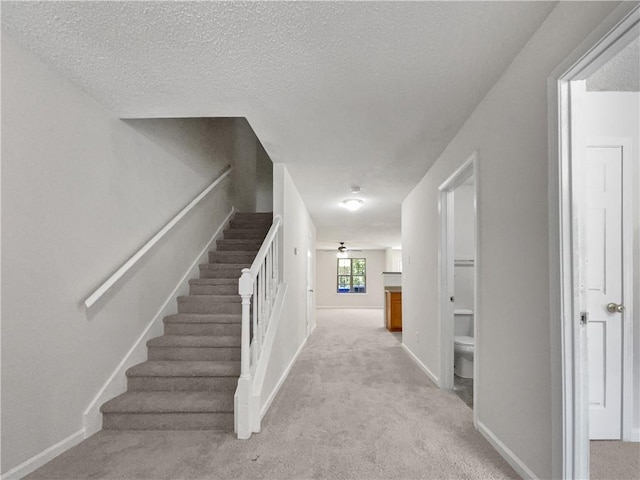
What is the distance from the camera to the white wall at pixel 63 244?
5.65ft

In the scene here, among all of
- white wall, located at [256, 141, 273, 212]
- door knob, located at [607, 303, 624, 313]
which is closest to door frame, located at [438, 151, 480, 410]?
door knob, located at [607, 303, 624, 313]

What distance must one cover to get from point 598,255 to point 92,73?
3.34 metres

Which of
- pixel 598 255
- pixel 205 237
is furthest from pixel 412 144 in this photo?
pixel 205 237

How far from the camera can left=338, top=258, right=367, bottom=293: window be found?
12812mm

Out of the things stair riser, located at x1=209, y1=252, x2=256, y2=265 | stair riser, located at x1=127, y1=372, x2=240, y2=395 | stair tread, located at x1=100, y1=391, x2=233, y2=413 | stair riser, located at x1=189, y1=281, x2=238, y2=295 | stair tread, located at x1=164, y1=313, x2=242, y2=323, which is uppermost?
stair riser, located at x1=209, y1=252, x2=256, y2=265

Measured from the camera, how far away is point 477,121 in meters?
2.36

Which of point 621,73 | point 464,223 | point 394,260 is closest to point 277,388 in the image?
point 464,223

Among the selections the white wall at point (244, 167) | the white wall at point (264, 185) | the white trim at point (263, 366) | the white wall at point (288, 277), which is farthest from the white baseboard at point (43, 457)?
the white wall at point (264, 185)

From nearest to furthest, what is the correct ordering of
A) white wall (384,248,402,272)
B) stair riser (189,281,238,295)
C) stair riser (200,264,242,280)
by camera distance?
stair riser (189,281,238,295), stair riser (200,264,242,280), white wall (384,248,402,272)

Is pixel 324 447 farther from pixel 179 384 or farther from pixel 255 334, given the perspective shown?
pixel 179 384

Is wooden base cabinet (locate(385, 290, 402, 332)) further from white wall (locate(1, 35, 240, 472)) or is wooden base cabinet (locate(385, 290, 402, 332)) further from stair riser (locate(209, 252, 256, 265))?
white wall (locate(1, 35, 240, 472))

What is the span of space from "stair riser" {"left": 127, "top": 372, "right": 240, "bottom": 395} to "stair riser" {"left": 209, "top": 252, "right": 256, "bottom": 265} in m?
1.77

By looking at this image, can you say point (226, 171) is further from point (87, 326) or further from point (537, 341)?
point (537, 341)

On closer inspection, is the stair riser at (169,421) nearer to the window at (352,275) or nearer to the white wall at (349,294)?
the white wall at (349,294)
